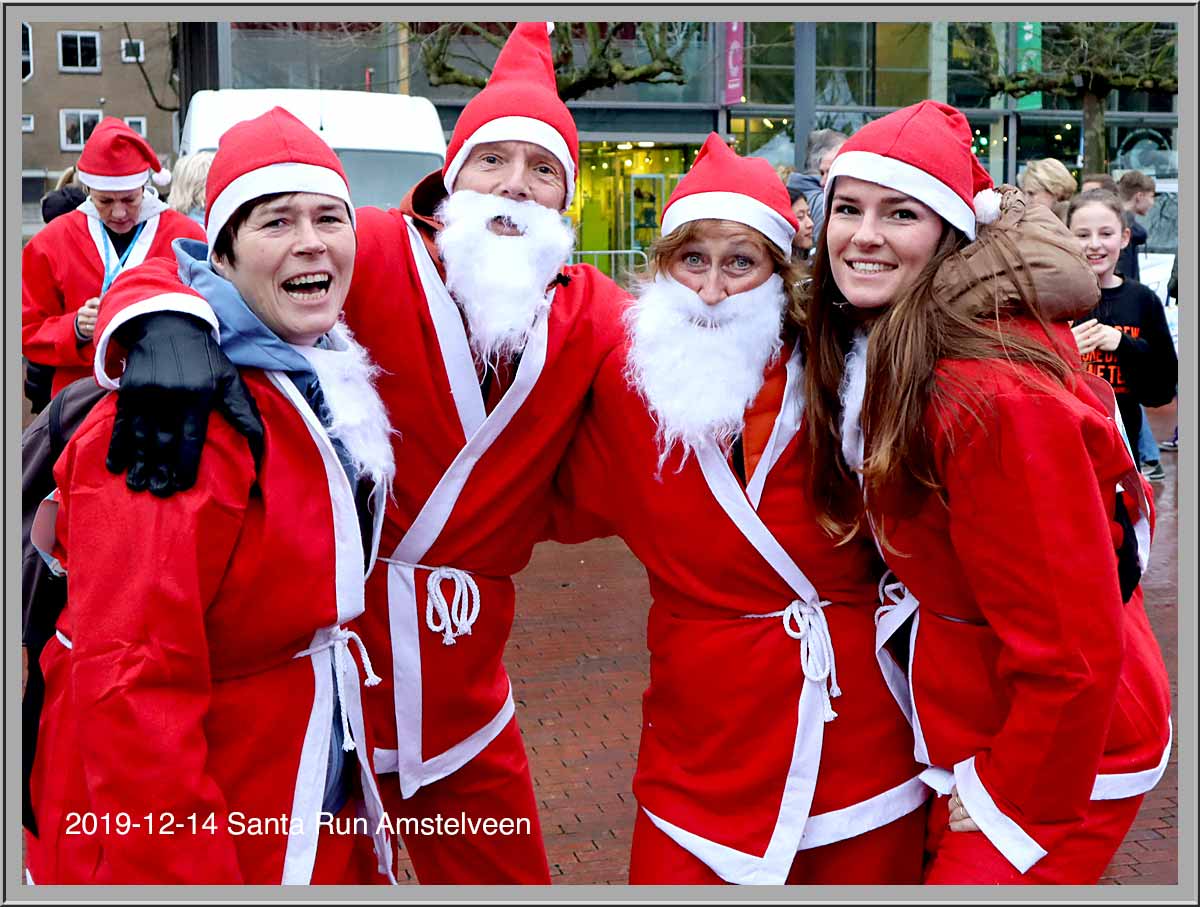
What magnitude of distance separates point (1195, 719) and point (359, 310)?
2093 mm

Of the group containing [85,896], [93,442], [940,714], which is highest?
[93,442]

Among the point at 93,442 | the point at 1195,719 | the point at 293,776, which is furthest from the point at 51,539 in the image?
the point at 1195,719

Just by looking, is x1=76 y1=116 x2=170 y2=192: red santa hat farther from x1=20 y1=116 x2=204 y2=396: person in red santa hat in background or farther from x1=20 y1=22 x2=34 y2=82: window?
x1=20 y1=22 x2=34 y2=82: window

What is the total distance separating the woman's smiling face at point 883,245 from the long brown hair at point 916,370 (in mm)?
36

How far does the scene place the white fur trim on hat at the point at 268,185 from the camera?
262cm

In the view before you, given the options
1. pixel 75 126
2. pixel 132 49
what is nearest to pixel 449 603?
pixel 132 49

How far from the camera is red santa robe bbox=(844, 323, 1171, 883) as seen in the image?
2.44 meters

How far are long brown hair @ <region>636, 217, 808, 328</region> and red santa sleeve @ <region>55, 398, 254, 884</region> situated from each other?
121cm

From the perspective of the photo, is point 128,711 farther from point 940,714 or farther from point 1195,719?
point 1195,719

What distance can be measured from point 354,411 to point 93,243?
4518 millimetres

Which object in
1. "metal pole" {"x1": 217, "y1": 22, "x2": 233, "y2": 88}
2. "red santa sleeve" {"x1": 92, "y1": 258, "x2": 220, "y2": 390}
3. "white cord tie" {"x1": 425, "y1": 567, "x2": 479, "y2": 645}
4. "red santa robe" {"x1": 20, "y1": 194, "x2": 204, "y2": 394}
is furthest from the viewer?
"metal pole" {"x1": 217, "y1": 22, "x2": 233, "y2": 88}

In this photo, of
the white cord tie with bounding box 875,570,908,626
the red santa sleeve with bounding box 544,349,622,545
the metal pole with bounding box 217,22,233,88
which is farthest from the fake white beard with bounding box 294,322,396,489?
the metal pole with bounding box 217,22,233,88

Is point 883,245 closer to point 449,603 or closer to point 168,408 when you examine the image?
point 449,603

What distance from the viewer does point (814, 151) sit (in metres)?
7.33
